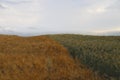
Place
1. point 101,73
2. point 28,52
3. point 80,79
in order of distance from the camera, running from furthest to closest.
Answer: point 28,52 < point 101,73 < point 80,79

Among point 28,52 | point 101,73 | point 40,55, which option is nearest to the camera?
point 101,73

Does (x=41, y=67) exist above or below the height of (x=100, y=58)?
below

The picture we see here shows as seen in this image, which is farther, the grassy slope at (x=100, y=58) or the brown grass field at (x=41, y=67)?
the grassy slope at (x=100, y=58)

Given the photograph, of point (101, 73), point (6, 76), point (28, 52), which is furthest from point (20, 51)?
point (101, 73)

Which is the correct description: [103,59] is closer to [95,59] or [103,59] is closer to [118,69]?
[95,59]

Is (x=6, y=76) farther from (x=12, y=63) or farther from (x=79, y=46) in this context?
(x=79, y=46)

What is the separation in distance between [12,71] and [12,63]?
59.1 inches

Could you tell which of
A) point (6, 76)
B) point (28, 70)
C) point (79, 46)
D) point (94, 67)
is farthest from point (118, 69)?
point (79, 46)

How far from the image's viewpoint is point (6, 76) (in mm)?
17234

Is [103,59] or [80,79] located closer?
[80,79]

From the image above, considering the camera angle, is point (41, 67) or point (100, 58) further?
point (100, 58)

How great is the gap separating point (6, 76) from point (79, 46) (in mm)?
10380

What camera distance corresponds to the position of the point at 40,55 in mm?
23031

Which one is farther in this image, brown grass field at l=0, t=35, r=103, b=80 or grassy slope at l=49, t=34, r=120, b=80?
grassy slope at l=49, t=34, r=120, b=80
